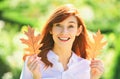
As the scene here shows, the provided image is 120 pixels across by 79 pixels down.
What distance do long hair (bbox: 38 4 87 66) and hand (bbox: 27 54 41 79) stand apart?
0.13 meters

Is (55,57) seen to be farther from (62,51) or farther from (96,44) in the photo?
(96,44)

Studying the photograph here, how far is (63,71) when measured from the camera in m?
3.53

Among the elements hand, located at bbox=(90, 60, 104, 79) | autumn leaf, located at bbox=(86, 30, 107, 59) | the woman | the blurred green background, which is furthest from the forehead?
the blurred green background

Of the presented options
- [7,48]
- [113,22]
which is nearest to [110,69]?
[113,22]

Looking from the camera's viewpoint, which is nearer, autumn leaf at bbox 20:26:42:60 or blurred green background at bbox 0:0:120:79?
autumn leaf at bbox 20:26:42:60

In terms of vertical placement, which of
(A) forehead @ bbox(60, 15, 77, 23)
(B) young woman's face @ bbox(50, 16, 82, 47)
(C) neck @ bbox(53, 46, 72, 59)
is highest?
(A) forehead @ bbox(60, 15, 77, 23)

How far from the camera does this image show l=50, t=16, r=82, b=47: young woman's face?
3.44m

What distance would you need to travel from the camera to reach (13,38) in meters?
6.52

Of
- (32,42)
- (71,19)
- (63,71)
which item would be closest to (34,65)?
(32,42)

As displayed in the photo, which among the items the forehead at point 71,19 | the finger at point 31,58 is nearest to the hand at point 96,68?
the forehead at point 71,19

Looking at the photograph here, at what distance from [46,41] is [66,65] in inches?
7.5

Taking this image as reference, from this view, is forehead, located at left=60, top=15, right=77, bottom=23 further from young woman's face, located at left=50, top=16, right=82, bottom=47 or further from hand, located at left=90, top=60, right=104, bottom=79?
hand, located at left=90, top=60, right=104, bottom=79

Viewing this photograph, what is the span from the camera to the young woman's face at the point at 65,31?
135 inches

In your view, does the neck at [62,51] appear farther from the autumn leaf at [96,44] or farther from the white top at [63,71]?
the autumn leaf at [96,44]
